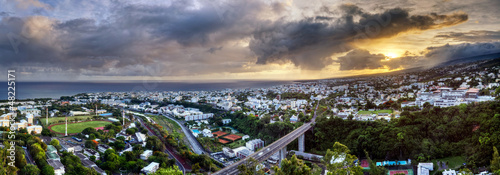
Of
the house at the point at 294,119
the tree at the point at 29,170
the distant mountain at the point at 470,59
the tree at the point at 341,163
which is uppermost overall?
the distant mountain at the point at 470,59

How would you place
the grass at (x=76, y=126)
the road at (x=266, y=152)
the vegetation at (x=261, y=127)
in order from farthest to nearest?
the grass at (x=76, y=126), the vegetation at (x=261, y=127), the road at (x=266, y=152)

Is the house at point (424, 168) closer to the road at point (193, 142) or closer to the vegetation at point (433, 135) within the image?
the vegetation at point (433, 135)

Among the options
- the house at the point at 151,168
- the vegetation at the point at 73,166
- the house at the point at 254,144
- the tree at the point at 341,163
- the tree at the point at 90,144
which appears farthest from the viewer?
the house at the point at 254,144

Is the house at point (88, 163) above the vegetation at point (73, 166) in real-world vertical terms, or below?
below

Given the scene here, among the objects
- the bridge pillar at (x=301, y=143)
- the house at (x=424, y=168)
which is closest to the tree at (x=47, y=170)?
the bridge pillar at (x=301, y=143)

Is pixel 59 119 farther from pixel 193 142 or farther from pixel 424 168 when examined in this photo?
pixel 424 168

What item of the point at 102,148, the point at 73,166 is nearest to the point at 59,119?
the point at 102,148

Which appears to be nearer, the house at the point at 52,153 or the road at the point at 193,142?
the house at the point at 52,153
